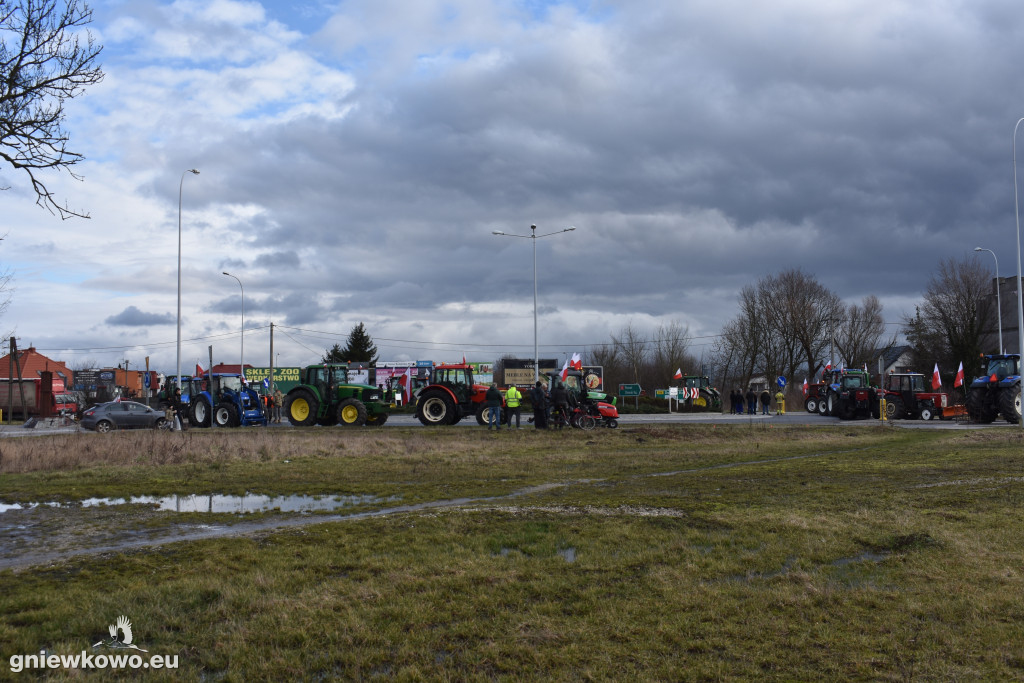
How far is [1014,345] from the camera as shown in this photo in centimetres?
6706

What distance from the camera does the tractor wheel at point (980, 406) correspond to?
103 feet

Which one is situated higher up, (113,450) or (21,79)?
(21,79)

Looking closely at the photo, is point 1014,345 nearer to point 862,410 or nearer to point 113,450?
point 862,410

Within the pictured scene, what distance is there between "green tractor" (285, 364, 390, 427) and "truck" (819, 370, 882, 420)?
2322 centimetres

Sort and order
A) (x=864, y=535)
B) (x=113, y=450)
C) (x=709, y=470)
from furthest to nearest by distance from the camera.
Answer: (x=113, y=450)
(x=709, y=470)
(x=864, y=535)

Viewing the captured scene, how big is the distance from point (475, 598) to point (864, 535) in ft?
14.2

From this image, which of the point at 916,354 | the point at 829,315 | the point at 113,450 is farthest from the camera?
the point at 829,315

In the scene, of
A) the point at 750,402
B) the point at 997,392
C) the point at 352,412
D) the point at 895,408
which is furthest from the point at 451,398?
the point at 750,402

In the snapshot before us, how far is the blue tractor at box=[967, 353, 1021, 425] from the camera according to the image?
98.0ft

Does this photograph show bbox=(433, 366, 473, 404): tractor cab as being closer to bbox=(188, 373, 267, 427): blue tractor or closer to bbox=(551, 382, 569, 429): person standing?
bbox=(551, 382, 569, 429): person standing

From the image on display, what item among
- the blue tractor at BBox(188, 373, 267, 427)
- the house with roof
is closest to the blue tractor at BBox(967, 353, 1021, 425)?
the blue tractor at BBox(188, 373, 267, 427)

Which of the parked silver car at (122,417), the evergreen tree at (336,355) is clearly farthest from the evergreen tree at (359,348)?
the parked silver car at (122,417)

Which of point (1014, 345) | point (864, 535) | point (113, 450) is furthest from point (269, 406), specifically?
point (1014, 345)

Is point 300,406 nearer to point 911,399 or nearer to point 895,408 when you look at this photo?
point 895,408
